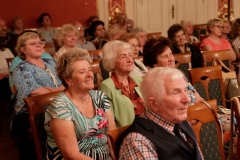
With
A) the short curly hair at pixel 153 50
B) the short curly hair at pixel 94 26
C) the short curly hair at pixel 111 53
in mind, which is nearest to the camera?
the short curly hair at pixel 111 53

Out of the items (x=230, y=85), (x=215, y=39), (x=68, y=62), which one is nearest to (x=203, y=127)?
(x=68, y=62)

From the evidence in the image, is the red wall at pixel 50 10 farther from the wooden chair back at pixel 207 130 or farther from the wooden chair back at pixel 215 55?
the wooden chair back at pixel 207 130

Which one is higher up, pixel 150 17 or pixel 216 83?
pixel 150 17

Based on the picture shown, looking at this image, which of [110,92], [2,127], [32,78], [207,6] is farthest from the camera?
[207,6]

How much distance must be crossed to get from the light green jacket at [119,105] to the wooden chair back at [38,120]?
443 millimetres

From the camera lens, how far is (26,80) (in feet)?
9.64

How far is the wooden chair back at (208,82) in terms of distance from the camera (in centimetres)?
302

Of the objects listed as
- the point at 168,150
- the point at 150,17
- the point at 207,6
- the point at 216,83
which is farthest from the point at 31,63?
the point at 207,6

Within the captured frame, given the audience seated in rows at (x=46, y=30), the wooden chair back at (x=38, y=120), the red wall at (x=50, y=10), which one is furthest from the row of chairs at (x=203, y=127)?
the red wall at (x=50, y=10)

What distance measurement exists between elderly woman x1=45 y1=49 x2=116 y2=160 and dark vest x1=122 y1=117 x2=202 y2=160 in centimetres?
45

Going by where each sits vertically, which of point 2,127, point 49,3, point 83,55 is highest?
point 49,3

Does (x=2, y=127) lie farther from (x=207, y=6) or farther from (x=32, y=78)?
(x=207, y=6)

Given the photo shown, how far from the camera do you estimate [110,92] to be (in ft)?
8.09

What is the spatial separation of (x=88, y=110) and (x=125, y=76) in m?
0.60
